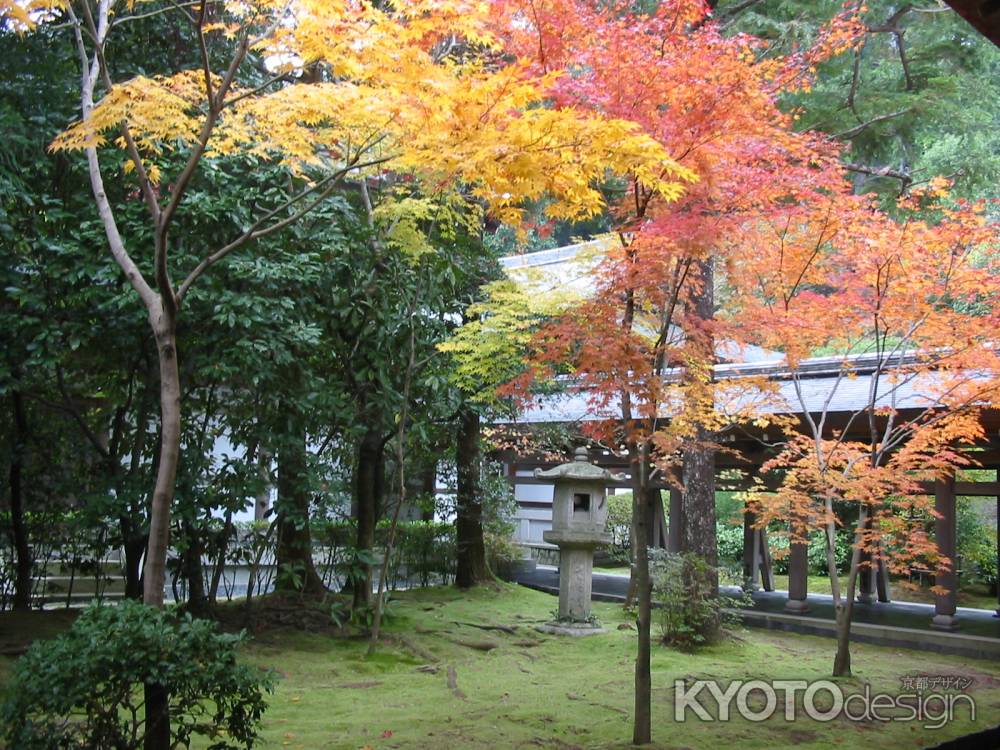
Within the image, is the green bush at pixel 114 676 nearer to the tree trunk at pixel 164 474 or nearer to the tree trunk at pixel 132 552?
the tree trunk at pixel 164 474

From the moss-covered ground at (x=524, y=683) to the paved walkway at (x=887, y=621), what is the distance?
65cm

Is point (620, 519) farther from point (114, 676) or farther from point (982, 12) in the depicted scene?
point (982, 12)

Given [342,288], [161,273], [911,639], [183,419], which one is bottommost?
[911,639]

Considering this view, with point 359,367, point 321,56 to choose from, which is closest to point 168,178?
point 359,367

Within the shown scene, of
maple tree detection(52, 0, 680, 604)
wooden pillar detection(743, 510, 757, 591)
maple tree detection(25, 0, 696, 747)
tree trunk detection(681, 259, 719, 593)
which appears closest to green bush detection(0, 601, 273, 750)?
maple tree detection(25, 0, 696, 747)

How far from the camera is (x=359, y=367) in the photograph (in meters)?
8.70

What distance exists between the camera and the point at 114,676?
11.3ft

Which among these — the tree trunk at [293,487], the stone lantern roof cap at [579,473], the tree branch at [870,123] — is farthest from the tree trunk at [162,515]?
the tree branch at [870,123]

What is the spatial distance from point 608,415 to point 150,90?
3640 mm

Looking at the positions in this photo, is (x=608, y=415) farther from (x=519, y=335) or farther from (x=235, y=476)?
(x=235, y=476)

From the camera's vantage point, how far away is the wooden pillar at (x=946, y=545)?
34.0 feet

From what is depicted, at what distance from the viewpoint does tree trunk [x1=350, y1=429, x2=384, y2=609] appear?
904 centimetres

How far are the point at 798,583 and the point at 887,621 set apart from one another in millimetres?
1218

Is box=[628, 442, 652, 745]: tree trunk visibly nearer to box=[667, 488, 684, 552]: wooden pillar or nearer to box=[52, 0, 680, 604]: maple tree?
box=[52, 0, 680, 604]: maple tree
